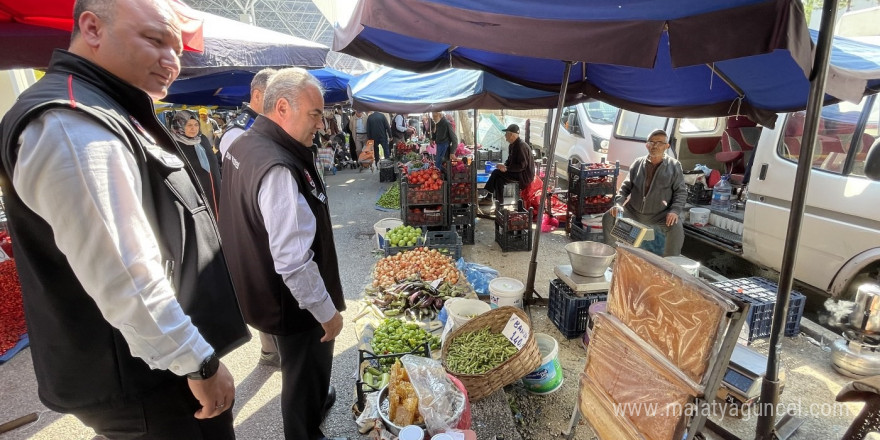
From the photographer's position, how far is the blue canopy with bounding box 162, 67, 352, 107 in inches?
240

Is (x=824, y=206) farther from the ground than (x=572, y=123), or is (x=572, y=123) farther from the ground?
(x=572, y=123)

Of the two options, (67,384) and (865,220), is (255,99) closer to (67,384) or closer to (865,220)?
(67,384)

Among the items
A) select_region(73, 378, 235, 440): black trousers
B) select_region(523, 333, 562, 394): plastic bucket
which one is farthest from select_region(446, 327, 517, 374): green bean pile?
select_region(73, 378, 235, 440): black trousers

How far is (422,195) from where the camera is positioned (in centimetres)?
632

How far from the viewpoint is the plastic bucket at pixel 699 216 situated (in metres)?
5.93

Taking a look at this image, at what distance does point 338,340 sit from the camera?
12.9 ft

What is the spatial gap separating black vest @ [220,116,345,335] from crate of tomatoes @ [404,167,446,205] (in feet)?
13.1

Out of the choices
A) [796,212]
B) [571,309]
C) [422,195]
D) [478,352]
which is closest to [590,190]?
A: [422,195]

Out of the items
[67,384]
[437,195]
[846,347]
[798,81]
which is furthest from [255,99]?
[846,347]

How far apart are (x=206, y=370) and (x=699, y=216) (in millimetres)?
6713

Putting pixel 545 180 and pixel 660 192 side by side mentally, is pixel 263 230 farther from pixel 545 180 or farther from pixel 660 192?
pixel 660 192

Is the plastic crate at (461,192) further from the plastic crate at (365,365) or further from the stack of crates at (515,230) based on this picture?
the plastic crate at (365,365)

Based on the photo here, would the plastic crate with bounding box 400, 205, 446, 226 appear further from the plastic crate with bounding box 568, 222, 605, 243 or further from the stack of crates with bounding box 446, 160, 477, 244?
the plastic crate with bounding box 568, 222, 605, 243

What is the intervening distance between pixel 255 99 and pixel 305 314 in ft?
7.46
